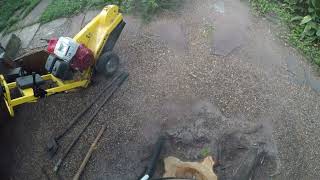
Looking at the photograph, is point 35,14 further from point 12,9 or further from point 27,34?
point 12,9

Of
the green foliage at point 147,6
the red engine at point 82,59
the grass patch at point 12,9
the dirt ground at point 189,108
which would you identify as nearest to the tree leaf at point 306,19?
the dirt ground at point 189,108

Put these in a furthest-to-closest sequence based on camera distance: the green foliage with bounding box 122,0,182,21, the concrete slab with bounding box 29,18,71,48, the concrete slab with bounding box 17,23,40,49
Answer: the concrete slab with bounding box 17,23,40,49 → the concrete slab with bounding box 29,18,71,48 → the green foliage with bounding box 122,0,182,21

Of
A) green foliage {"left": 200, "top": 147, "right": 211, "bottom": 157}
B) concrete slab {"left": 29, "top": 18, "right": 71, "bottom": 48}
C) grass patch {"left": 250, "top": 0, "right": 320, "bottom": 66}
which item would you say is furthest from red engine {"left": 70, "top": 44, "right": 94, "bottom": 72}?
grass patch {"left": 250, "top": 0, "right": 320, "bottom": 66}

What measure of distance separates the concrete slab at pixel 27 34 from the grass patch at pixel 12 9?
664mm

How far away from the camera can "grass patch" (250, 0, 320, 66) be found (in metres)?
8.00

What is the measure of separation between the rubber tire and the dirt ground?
20 cm

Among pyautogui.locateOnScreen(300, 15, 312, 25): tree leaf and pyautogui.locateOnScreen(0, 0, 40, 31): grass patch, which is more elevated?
pyautogui.locateOnScreen(300, 15, 312, 25): tree leaf

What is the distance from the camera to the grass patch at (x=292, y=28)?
8.00m

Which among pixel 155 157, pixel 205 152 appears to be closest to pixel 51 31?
pixel 155 157

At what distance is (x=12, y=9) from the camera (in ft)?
32.6

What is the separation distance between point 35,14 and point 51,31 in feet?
3.76

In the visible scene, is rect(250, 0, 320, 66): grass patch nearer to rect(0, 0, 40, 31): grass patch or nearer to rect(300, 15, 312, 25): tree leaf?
rect(300, 15, 312, 25): tree leaf

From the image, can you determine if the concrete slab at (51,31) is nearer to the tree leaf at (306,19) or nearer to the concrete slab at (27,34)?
the concrete slab at (27,34)

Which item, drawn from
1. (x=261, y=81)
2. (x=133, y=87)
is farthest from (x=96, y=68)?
(x=261, y=81)
